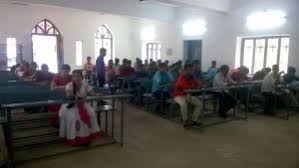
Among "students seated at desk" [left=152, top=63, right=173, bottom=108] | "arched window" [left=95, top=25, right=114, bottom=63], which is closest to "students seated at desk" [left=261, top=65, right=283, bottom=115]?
"students seated at desk" [left=152, top=63, right=173, bottom=108]

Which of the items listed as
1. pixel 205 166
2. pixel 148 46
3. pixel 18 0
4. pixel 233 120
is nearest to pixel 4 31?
pixel 18 0

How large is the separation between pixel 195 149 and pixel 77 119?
61.8 inches

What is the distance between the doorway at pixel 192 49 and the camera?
9008 millimetres

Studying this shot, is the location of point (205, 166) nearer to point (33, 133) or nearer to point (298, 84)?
point (33, 133)

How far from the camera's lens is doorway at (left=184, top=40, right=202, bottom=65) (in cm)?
901

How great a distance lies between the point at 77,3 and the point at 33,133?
4080 mm

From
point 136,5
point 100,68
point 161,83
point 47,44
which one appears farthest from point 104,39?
point 161,83

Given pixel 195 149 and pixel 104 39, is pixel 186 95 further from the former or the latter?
pixel 104 39

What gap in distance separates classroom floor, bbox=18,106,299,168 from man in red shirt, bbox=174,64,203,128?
235 mm

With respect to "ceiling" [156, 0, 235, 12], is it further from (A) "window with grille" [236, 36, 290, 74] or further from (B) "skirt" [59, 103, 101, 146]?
(B) "skirt" [59, 103, 101, 146]

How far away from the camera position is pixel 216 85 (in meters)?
5.02

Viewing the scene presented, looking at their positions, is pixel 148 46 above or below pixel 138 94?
above

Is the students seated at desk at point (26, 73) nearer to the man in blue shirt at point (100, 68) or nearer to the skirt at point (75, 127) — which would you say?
the man in blue shirt at point (100, 68)

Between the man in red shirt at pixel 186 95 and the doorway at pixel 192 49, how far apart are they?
4.60 m
